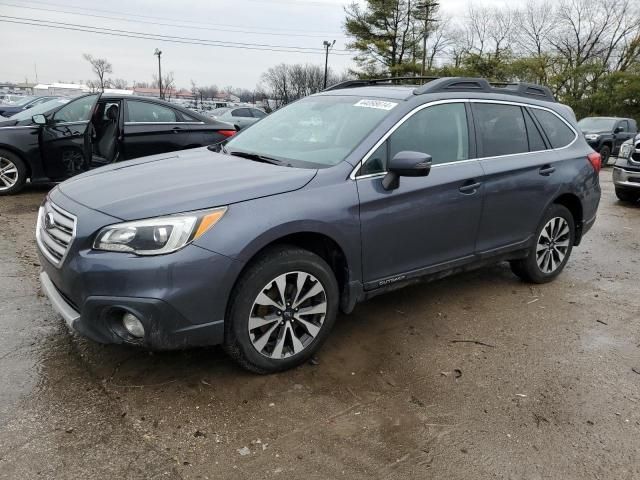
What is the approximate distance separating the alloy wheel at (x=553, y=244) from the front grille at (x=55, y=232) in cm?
370

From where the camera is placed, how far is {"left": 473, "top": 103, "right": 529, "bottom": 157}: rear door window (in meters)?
4.04

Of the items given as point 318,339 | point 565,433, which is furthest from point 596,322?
point 318,339

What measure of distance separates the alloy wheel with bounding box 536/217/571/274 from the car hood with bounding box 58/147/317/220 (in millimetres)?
2562

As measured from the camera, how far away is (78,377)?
2.99 meters

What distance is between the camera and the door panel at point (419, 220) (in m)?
3.29

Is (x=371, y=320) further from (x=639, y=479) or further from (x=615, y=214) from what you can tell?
(x=615, y=214)

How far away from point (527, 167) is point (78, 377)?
3.57 m

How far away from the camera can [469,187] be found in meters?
3.80

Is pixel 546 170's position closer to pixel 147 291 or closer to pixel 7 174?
pixel 147 291

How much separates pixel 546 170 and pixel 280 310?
9.01 feet

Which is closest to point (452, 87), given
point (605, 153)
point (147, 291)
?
point (147, 291)

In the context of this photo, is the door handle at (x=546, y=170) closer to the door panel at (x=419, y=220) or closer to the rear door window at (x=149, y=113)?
the door panel at (x=419, y=220)

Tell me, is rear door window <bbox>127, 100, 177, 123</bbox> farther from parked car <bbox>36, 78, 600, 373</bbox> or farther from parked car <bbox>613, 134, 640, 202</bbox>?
parked car <bbox>613, 134, 640, 202</bbox>

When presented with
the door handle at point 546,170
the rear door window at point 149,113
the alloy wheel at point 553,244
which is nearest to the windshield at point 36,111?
the rear door window at point 149,113
